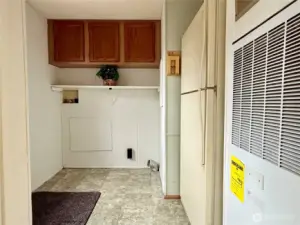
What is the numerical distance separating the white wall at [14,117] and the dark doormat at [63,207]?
944 mm

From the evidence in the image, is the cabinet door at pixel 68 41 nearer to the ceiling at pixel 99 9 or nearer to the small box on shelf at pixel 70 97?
the ceiling at pixel 99 9

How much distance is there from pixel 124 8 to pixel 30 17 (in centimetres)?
118

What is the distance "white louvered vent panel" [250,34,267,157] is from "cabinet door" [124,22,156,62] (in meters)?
3.10

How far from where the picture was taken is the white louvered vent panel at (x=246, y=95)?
1052 mm

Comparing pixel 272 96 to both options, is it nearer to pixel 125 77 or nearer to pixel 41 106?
pixel 41 106

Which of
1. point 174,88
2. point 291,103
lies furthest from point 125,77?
point 291,103

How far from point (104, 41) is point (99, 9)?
66cm

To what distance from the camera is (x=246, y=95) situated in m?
1.09

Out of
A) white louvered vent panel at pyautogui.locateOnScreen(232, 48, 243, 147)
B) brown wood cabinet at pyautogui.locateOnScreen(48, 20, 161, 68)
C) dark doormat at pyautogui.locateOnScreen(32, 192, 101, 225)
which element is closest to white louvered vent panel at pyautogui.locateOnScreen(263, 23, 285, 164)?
white louvered vent panel at pyautogui.locateOnScreen(232, 48, 243, 147)

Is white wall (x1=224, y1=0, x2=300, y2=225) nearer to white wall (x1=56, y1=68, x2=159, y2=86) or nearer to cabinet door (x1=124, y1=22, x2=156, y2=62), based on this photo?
→ cabinet door (x1=124, y1=22, x2=156, y2=62)

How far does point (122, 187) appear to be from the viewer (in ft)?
11.1

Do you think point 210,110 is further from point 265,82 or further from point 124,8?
point 124,8

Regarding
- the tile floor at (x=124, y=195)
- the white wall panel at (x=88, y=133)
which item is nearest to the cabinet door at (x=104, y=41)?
the white wall panel at (x=88, y=133)

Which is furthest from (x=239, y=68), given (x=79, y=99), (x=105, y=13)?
(x=79, y=99)
